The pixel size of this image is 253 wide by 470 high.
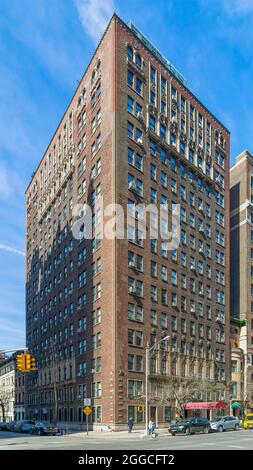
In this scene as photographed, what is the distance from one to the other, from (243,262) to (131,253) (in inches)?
1485

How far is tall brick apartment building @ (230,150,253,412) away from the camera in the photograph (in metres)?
88.4

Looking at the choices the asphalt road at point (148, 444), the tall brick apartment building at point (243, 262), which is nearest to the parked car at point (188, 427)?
the asphalt road at point (148, 444)

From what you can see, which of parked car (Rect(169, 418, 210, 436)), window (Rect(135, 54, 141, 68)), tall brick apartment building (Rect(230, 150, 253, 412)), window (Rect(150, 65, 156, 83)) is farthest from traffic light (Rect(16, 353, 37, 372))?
tall brick apartment building (Rect(230, 150, 253, 412))

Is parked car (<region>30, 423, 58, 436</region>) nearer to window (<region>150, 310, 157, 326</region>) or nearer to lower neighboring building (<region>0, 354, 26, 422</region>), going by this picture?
window (<region>150, 310, 157, 326</region>)

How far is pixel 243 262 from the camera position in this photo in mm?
94688

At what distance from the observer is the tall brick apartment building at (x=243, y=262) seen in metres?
88.4

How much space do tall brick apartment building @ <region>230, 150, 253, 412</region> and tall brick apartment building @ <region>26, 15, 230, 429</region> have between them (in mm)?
8342

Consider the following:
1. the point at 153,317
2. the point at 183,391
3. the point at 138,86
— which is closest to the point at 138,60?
the point at 138,86

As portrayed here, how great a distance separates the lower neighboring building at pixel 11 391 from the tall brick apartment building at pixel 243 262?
157ft

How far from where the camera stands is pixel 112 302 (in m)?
59.4

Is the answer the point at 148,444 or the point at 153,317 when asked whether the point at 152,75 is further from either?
the point at 148,444

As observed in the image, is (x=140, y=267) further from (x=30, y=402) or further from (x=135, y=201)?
(x=30, y=402)

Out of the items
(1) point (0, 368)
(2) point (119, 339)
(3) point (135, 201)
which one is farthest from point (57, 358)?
(1) point (0, 368)

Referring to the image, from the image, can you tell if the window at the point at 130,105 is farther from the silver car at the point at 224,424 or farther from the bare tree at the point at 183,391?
the silver car at the point at 224,424
